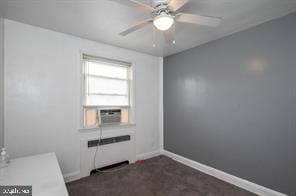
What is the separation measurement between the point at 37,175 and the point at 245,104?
275cm

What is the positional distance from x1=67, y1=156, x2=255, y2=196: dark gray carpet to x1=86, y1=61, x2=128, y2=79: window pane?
188 cm

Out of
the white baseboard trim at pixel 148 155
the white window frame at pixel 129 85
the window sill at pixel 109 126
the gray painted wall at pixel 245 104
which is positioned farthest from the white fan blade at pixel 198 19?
the white baseboard trim at pixel 148 155

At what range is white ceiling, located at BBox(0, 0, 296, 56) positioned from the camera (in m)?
1.66

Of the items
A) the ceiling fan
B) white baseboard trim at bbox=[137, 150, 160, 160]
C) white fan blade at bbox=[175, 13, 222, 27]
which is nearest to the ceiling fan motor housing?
the ceiling fan

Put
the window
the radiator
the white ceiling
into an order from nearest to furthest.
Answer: the white ceiling
the radiator
the window

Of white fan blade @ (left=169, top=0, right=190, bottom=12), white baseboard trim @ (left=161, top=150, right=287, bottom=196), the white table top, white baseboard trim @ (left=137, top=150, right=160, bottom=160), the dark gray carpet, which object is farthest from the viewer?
white baseboard trim @ (left=137, top=150, right=160, bottom=160)

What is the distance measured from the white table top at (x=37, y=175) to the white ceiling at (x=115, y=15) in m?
1.83

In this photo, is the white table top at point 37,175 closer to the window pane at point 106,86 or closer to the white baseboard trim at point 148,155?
the window pane at point 106,86

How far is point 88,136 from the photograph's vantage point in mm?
2582

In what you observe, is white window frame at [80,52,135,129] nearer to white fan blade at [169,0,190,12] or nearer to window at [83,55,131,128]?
window at [83,55,131,128]

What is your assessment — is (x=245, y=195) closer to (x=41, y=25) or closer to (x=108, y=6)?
(x=108, y=6)

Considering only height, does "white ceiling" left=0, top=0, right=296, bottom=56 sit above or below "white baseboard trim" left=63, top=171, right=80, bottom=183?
above

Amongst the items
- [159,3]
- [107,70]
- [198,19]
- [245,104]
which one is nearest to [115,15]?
[159,3]

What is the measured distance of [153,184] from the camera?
7.51ft
